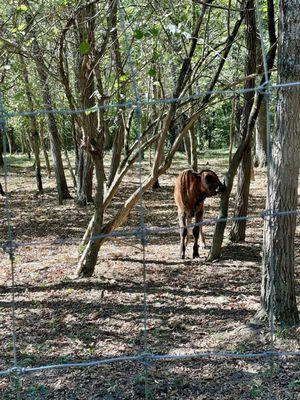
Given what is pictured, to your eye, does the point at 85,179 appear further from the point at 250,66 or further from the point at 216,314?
the point at 216,314

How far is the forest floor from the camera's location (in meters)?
3.63

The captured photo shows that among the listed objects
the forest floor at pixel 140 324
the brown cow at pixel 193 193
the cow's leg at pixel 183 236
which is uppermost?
the brown cow at pixel 193 193

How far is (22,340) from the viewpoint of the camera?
465 cm

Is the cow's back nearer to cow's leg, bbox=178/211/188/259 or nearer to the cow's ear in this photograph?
cow's leg, bbox=178/211/188/259

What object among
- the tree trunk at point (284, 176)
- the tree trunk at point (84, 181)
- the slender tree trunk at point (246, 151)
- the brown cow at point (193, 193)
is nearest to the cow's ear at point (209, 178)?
the brown cow at point (193, 193)

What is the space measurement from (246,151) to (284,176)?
3879mm

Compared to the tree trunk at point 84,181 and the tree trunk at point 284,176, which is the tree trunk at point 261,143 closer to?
the tree trunk at point 84,181

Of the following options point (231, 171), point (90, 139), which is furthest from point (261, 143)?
point (90, 139)

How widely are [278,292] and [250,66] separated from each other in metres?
4.43

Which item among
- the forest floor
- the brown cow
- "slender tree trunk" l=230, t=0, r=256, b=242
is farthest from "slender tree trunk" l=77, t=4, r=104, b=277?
"slender tree trunk" l=230, t=0, r=256, b=242

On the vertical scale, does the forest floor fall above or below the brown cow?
below

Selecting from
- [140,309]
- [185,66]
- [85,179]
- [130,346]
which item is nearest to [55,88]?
[85,179]

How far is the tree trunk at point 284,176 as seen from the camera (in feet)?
11.7

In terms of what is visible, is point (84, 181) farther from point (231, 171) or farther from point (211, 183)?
point (231, 171)
